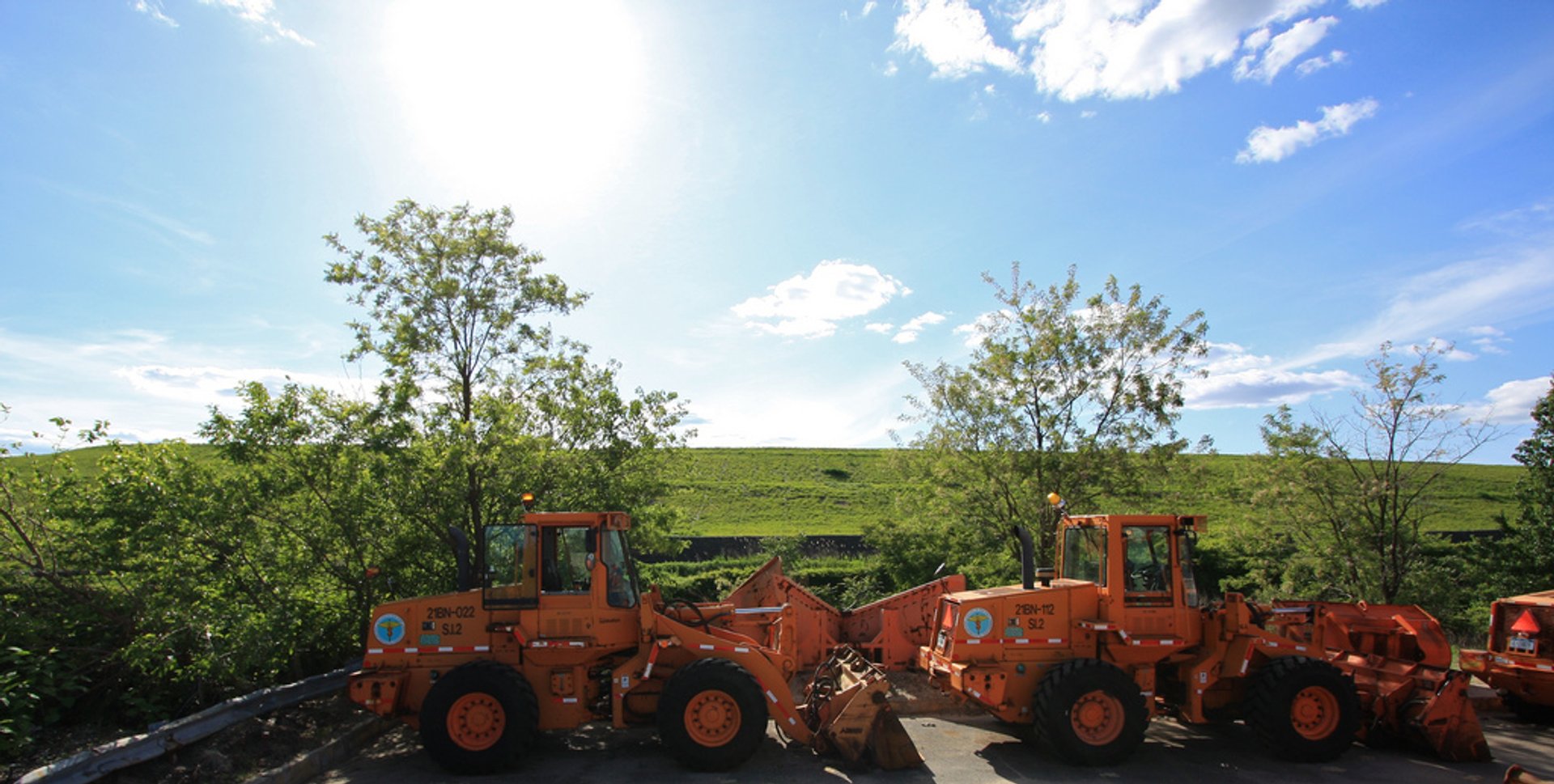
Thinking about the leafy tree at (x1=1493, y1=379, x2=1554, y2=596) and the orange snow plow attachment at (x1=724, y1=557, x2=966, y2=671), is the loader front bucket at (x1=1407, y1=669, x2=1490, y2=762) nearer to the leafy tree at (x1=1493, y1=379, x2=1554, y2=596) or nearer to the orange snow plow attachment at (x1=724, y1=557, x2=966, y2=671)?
the orange snow plow attachment at (x1=724, y1=557, x2=966, y2=671)

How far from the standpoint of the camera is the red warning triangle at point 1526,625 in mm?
10305

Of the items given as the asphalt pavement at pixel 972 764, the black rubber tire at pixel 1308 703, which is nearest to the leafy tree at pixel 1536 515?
the asphalt pavement at pixel 972 764

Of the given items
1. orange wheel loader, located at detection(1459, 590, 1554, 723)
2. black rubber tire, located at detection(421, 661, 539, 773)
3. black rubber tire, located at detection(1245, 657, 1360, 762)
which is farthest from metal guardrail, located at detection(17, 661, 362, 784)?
orange wheel loader, located at detection(1459, 590, 1554, 723)

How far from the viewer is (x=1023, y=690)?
8.88 metres

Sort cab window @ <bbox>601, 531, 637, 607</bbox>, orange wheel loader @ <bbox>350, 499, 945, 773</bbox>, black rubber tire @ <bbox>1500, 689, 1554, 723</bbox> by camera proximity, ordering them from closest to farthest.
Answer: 1. orange wheel loader @ <bbox>350, 499, 945, 773</bbox>
2. cab window @ <bbox>601, 531, 637, 607</bbox>
3. black rubber tire @ <bbox>1500, 689, 1554, 723</bbox>

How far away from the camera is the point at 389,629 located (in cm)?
866

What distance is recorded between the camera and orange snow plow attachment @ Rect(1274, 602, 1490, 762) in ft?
28.4

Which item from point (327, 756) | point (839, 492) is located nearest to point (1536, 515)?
point (327, 756)

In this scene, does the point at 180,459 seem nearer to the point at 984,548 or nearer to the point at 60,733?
the point at 60,733

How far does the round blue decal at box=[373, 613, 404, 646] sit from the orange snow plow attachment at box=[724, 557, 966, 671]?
14.7 ft

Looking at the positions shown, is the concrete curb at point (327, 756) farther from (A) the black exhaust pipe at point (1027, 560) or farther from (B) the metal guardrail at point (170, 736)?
(A) the black exhaust pipe at point (1027, 560)

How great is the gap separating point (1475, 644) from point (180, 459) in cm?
2284

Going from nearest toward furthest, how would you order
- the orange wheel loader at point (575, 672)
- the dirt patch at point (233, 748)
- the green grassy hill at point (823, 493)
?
the dirt patch at point (233, 748) → the orange wheel loader at point (575, 672) → the green grassy hill at point (823, 493)

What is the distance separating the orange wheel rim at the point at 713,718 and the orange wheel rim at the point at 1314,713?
237 inches
